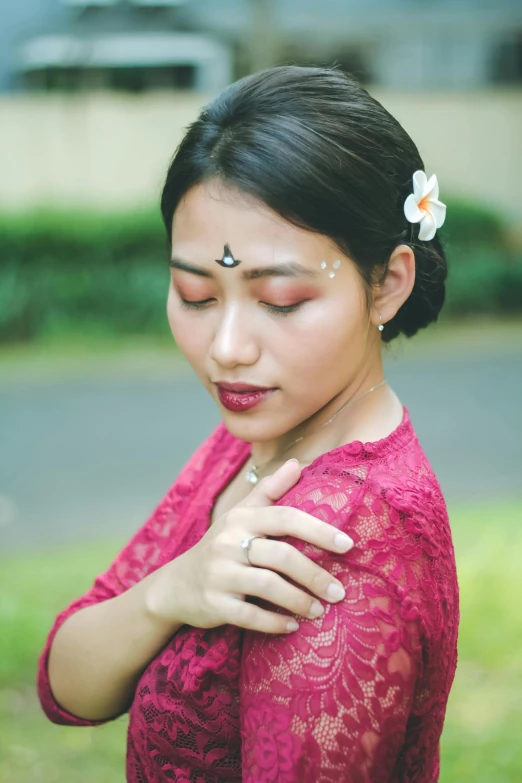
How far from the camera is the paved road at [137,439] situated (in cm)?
637

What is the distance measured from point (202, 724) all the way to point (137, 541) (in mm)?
684

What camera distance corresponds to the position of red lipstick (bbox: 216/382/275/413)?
170 cm

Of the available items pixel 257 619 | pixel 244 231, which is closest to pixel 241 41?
pixel 244 231

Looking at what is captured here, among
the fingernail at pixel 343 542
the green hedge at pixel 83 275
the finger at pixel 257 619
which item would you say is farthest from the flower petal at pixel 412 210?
the green hedge at pixel 83 275

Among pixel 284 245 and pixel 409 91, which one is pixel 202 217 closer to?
pixel 284 245

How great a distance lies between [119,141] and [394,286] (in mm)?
12229

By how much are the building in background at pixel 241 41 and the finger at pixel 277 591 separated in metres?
12.5

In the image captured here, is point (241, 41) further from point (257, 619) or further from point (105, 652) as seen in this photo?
point (257, 619)

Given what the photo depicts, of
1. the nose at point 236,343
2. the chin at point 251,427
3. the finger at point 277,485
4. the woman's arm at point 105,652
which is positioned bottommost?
the woman's arm at point 105,652

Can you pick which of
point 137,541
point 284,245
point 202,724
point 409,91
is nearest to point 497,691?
point 137,541

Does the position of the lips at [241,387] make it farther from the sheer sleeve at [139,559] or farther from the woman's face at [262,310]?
the sheer sleeve at [139,559]

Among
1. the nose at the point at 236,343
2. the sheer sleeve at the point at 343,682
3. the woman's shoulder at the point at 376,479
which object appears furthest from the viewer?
the nose at the point at 236,343

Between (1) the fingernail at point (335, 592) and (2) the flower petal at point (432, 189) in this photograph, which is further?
(2) the flower petal at point (432, 189)

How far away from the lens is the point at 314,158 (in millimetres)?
1567
